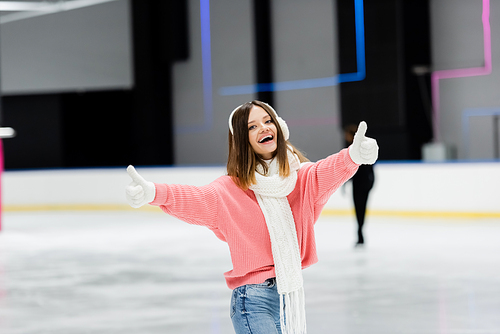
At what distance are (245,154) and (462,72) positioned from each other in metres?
9.98

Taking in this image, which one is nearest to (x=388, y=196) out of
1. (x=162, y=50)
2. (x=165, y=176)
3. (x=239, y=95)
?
(x=165, y=176)

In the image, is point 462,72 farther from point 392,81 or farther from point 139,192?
point 139,192

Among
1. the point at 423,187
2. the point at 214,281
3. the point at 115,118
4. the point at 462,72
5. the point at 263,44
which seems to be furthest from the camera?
the point at 115,118

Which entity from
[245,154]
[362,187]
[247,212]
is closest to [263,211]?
[247,212]

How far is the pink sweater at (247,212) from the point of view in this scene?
5.50 feet

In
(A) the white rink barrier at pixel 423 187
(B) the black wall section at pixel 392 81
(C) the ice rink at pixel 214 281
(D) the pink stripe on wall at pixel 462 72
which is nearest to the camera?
(C) the ice rink at pixel 214 281

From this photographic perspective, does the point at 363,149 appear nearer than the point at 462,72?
Yes

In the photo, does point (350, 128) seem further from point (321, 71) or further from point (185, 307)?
point (321, 71)

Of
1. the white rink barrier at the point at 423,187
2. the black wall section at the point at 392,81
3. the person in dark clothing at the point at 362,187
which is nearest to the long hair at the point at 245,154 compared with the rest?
the person in dark clothing at the point at 362,187

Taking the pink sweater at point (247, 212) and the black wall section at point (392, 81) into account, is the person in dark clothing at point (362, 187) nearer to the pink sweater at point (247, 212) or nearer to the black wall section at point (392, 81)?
the black wall section at point (392, 81)

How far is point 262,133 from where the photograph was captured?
1.76 m

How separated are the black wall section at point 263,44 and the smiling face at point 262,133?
11099 mm

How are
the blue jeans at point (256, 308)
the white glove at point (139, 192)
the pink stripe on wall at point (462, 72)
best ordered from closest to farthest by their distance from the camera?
1. the white glove at point (139, 192)
2. the blue jeans at point (256, 308)
3. the pink stripe on wall at point (462, 72)

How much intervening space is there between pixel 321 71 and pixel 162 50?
368cm
